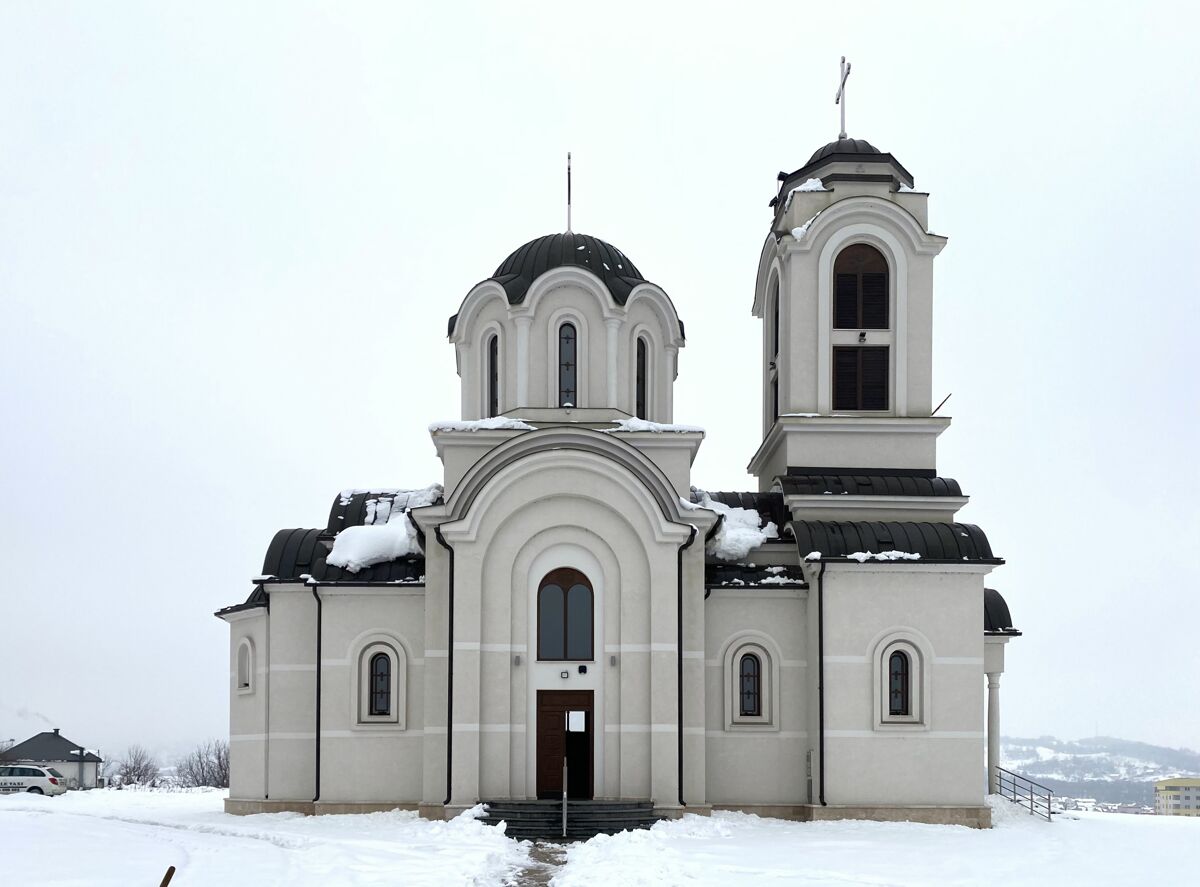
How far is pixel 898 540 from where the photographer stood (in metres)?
26.8

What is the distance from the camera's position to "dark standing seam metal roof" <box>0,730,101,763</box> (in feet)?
151

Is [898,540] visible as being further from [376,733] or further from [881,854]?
[376,733]

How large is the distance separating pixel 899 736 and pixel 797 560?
399 cm

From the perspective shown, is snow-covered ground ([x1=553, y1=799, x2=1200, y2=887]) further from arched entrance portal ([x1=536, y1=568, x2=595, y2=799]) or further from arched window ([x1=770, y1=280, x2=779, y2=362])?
arched window ([x1=770, y1=280, x2=779, y2=362])

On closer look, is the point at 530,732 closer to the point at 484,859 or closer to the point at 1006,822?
the point at 484,859

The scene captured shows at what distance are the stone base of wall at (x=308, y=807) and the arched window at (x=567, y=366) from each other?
848 cm

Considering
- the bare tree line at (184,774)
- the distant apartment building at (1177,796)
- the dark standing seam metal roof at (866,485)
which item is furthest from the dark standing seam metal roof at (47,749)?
the distant apartment building at (1177,796)

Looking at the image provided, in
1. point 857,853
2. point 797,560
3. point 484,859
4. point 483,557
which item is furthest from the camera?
point 797,560

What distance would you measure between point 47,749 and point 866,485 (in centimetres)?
3120

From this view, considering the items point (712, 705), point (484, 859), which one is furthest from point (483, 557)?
point (484, 859)

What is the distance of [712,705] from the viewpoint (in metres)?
27.1

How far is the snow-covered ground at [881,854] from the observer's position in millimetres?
18719

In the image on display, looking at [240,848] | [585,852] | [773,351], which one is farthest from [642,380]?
[240,848]

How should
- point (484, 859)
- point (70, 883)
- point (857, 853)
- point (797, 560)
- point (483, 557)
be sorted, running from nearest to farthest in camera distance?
point (70, 883) < point (484, 859) < point (857, 853) < point (483, 557) < point (797, 560)
